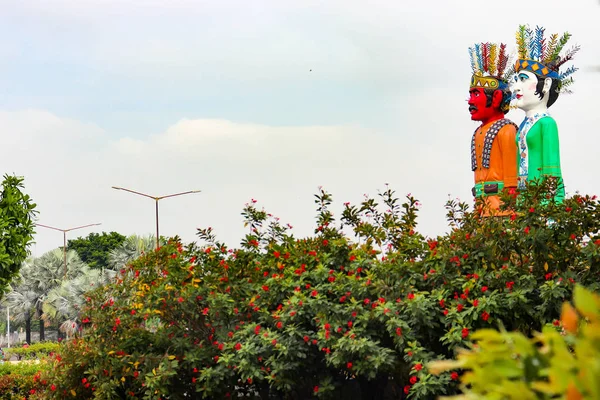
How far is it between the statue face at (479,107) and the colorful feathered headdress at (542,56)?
3.38ft

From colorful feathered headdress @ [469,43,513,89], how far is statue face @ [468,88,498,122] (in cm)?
18

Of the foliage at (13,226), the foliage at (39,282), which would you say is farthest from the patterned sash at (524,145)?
the foliage at (39,282)

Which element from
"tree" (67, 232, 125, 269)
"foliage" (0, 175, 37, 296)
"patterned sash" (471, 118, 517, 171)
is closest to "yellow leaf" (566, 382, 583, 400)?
"foliage" (0, 175, 37, 296)

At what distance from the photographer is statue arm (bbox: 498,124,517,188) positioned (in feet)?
58.9

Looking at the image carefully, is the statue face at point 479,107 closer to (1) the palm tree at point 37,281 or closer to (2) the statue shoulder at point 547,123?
(2) the statue shoulder at point 547,123

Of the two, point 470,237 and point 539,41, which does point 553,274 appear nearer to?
point 470,237

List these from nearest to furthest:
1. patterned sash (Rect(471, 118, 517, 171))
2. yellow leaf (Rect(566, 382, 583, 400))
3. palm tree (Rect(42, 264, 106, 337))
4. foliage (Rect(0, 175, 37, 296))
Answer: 1. yellow leaf (Rect(566, 382, 583, 400))
2. foliage (Rect(0, 175, 37, 296))
3. patterned sash (Rect(471, 118, 517, 171))
4. palm tree (Rect(42, 264, 106, 337))

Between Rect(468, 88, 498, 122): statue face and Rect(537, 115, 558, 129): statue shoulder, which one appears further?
Rect(468, 88, 498, 122): statue face

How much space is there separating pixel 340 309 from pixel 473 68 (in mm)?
11900

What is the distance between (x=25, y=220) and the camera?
15.5 metres

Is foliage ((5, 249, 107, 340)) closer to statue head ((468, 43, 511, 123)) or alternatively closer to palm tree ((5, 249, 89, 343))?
palm tree ((5, 249, 89, 343))

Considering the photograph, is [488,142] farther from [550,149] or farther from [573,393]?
[573,393]

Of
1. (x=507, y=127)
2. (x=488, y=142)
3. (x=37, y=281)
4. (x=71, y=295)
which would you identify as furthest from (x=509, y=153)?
(x=37, y=281)

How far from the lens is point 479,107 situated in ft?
60.9
